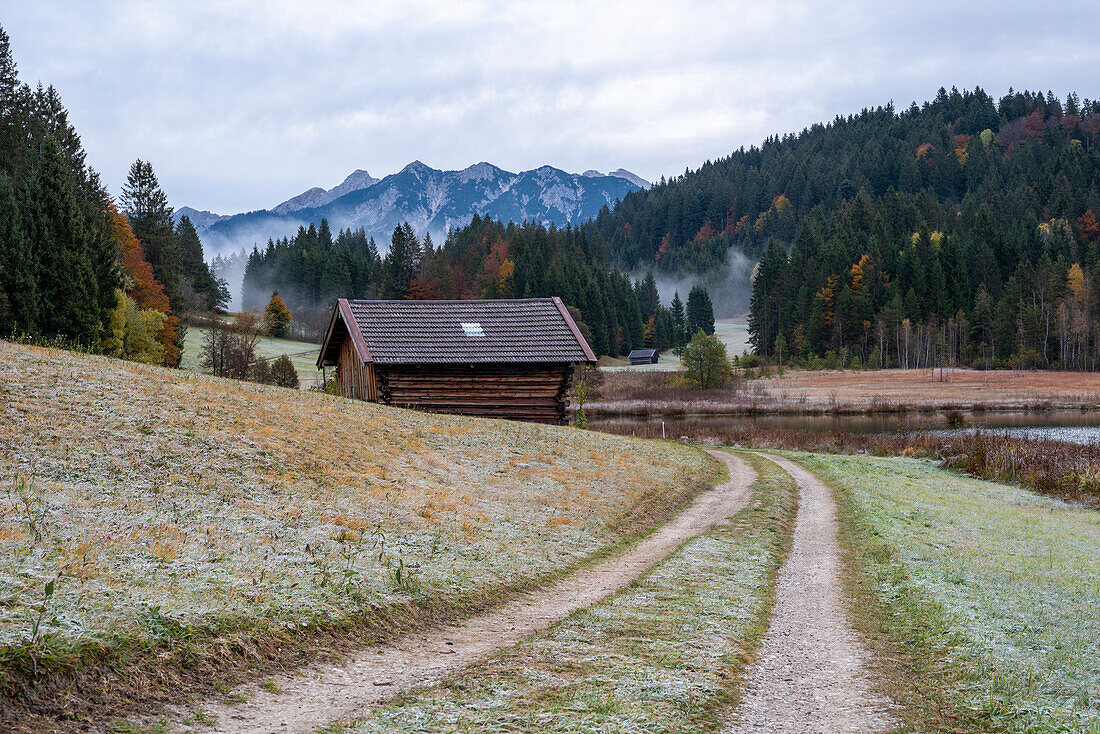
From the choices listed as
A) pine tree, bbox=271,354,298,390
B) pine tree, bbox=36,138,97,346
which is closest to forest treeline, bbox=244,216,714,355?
pine tree, bbox=271,354,298,390

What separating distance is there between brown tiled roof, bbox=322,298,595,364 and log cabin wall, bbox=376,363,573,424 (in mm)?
650

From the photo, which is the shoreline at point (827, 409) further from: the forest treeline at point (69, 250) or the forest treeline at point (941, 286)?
the forest treeline at point (941, 286)

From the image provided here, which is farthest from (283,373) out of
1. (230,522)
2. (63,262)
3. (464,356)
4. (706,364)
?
(230,522)

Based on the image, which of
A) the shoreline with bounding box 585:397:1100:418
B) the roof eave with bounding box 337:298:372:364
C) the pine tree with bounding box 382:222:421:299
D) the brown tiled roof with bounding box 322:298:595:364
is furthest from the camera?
the pine tree with bounding box 382:222:421:299

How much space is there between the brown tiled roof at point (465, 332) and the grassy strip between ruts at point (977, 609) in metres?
15.2

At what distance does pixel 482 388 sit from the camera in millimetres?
34188

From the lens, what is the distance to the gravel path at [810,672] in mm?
6816

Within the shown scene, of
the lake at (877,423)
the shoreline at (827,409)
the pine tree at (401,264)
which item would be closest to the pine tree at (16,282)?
the lake at (877,423)

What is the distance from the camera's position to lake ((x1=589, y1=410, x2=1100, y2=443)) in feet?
164

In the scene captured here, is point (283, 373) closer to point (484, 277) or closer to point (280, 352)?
point (280, 352)

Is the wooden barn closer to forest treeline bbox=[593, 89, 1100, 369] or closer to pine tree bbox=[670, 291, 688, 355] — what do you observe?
forest treeline bbox=[593, 89, 1100, 369]

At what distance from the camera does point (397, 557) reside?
38.2 ft

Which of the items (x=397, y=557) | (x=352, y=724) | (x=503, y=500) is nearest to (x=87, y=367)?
(x=503, y=500)

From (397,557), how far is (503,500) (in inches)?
233
